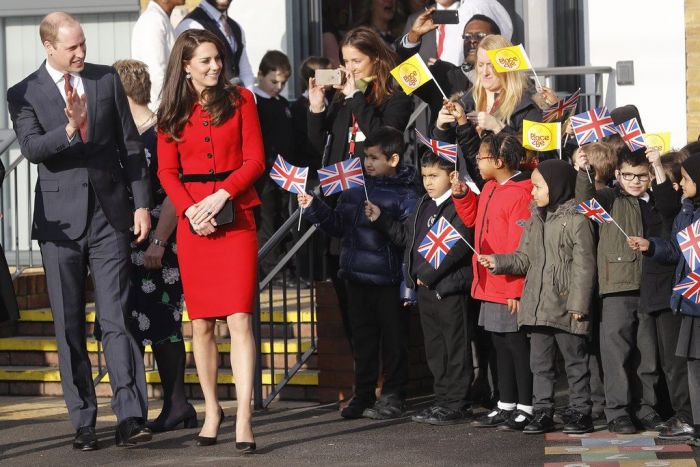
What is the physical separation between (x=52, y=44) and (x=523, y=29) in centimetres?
527

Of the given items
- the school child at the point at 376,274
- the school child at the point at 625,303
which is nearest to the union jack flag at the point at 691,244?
the school child at the point at 625,303

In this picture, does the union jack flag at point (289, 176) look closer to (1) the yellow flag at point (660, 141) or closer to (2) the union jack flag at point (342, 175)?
(2) the union jack flag at point (342, 175)

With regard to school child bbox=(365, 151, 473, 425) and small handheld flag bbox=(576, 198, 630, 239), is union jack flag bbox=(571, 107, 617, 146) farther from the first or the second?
school child bbox=(365, 151, 473, 425)

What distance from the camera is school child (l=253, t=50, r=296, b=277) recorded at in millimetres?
11688

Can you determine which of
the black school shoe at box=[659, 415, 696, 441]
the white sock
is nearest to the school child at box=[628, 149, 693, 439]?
the black school shoe at box=[659, 415, 696, 441]

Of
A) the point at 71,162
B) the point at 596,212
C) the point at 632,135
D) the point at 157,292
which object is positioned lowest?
the point at 157,292

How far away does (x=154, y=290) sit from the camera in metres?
8.91

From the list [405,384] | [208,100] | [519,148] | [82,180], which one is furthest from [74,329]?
[519,148]

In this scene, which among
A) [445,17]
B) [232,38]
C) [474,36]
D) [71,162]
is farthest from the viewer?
[232,38]

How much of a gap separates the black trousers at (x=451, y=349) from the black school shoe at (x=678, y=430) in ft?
4.15

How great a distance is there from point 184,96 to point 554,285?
7.46ft

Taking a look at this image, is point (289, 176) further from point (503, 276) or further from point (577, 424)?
point (577, 424)

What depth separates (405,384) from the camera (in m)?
9.26

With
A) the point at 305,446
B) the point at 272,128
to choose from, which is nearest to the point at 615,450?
the point at 305,446
